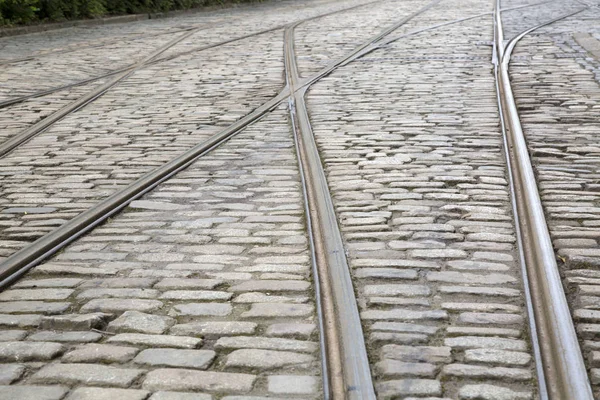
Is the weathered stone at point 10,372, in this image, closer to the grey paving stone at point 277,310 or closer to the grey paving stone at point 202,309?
the grey paving stone at point 202,309

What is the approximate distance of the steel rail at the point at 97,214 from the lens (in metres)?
4.09

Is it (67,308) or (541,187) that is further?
(541,187)

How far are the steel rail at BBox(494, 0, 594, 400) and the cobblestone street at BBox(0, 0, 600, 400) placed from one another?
0.5 inches

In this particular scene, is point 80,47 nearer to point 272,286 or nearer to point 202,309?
point 272,286

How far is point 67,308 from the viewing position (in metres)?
3.58

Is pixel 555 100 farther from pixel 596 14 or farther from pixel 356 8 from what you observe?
pixel 356 8

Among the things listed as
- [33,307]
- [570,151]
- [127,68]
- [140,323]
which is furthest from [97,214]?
[127,68]

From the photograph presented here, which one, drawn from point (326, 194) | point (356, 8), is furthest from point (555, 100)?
point (356, 8)

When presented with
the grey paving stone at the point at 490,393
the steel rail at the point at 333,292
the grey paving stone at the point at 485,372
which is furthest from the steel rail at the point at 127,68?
the grey paving stone at the point at 490,393

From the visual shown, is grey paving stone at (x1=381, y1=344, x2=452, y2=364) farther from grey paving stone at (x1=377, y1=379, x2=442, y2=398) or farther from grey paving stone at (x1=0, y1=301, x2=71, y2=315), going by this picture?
grey paving stone at (x1=0, y1=301, x2=71, y2=315)

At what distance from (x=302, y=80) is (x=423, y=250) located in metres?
5.68

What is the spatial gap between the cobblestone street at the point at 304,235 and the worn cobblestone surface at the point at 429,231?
0.05 ft

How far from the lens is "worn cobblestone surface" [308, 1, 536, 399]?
3.00 metres

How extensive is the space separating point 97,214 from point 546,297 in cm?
256
